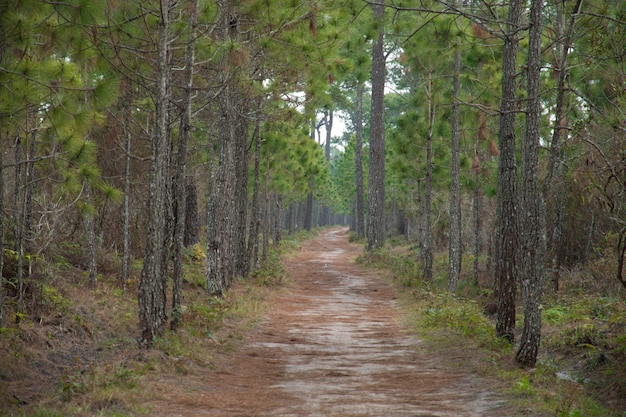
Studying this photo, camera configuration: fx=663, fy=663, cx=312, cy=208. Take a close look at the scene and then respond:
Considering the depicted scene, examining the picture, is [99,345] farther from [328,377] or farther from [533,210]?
[533,210]

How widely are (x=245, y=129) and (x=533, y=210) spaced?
10.5m

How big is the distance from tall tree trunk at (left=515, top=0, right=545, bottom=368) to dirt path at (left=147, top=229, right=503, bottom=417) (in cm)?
95

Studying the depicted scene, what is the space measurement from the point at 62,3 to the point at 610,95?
420 inches

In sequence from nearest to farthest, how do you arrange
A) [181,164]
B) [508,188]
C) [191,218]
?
[508,188] → [181,164] → [191,218]

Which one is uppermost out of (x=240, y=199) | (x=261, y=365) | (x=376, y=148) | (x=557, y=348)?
(x=376, y=148)

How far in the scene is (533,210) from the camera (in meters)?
8.15

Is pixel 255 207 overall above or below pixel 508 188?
below

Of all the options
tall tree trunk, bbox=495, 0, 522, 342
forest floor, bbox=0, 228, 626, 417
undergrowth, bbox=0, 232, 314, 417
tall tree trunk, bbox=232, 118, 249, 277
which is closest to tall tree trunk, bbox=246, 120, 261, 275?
tall tree trunk, bbox=232, 118, 249, 277

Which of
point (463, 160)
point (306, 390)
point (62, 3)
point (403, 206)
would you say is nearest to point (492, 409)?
point (306, 390)

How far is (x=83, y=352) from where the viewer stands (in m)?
9.24

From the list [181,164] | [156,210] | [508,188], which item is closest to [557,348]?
[508,188]

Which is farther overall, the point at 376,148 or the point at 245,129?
the point at 376,148

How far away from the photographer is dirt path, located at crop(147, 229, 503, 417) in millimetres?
6848

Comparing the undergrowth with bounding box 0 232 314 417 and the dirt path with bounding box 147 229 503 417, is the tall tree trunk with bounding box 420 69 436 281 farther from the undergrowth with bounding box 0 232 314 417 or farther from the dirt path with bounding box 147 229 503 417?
the undergrowth with bounding box 0 232 314 417
